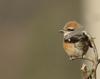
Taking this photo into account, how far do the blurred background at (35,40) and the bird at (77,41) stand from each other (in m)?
0.54

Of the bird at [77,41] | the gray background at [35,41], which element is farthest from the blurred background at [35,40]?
the bird at [77,41]

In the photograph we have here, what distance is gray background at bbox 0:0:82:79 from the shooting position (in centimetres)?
122

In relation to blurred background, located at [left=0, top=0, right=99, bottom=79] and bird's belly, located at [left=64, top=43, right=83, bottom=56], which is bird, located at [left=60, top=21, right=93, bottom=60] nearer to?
bird's belly, located at [left=64, top=43, right=83, bottom=56]

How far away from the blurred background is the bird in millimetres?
540

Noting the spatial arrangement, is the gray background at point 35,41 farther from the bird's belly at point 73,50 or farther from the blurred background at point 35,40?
the bird's belly at point 73,50

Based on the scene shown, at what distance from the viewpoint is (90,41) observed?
63 cm

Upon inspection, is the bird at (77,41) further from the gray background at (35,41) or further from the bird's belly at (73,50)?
the gray background at (35,41)

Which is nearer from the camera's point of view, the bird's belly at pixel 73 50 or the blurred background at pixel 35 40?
the bird's belly at pixel 73 50

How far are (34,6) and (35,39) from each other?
13 centimetres

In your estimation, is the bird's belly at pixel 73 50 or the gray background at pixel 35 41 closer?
the bird's belly at pixel 73 50

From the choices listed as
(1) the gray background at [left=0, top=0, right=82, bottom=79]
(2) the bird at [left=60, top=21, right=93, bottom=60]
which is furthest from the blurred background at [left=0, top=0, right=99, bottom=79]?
(2) the bird at [left=60, top=21, right=93, bottom=60]

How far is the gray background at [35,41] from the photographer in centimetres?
122

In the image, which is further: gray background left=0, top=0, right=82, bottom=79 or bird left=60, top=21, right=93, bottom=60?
gray background left=0, top=0, right=82, bottom=79

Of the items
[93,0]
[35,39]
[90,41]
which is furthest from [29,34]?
[90,41]
